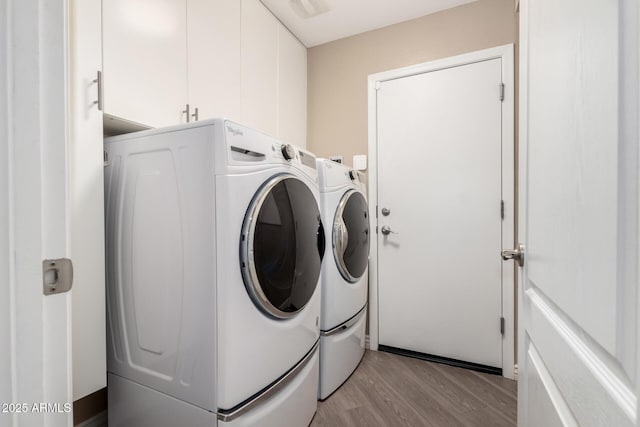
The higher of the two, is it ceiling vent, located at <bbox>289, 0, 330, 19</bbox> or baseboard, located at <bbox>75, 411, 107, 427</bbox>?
ceiling vent, located at <bbox>289, 0, 330, 19</bbox>

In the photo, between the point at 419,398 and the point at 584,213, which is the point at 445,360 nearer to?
the point at 419,398

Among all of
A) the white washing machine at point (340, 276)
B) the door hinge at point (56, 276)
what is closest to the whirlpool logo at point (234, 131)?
the door hinge at point (56, 276)

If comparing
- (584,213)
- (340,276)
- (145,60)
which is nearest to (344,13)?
(145,60)

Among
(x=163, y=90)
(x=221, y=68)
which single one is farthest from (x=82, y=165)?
(x=221, y=68)

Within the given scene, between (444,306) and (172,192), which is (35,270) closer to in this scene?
(172,192)

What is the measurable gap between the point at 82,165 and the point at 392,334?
2.11 metres

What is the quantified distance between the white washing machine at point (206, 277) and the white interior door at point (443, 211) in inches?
44.7

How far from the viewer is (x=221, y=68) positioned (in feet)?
5.16

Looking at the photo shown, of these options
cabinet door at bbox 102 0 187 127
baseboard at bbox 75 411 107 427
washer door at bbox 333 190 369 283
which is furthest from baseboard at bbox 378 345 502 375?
cabinet door at bbox 102 0 187 127

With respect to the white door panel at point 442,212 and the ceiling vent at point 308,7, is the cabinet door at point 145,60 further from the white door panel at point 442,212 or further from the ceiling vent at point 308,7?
the white door panel at point 442,212

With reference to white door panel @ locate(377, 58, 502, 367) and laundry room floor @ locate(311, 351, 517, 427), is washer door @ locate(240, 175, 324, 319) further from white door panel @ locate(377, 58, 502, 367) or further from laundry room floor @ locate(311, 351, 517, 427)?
white door panel @ locate(377, 58, 502, 367)

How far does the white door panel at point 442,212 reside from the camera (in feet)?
6.22

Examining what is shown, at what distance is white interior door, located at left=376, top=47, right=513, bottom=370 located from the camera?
6.21 feet

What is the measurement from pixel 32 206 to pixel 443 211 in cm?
206
